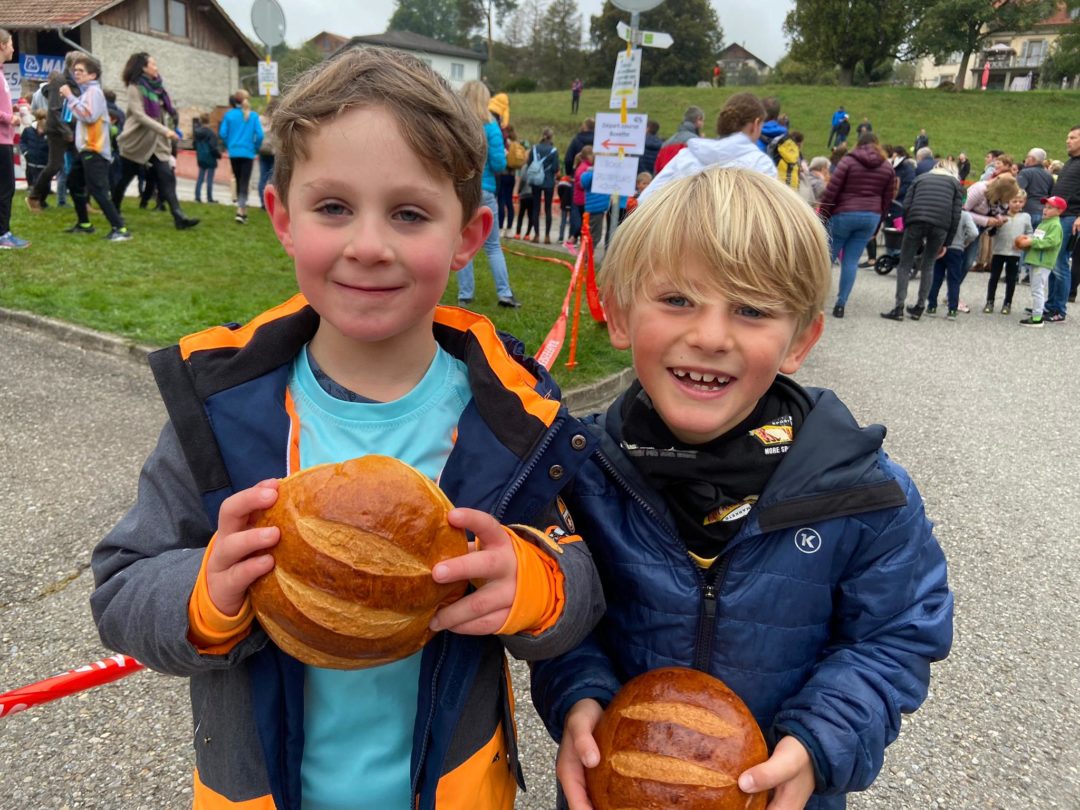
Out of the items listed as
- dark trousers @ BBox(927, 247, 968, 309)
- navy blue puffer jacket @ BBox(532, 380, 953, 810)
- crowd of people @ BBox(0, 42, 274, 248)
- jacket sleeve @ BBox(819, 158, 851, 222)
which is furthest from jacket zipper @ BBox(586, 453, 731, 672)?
dark trousers @ BBox(927, 247, 968, 309)

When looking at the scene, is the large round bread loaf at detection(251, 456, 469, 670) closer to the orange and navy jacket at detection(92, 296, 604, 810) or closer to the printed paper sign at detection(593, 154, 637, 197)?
the orange and navy jacket at detection(92, 296, 604, 810)

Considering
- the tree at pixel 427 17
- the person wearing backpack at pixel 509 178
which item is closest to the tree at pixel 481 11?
the tree at pixel 427 17

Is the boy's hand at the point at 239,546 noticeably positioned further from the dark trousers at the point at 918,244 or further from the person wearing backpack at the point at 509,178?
the person wearing backpack at the point at 509,178

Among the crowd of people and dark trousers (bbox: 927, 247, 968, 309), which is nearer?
the crowd of people

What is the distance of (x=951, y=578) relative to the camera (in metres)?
4.41

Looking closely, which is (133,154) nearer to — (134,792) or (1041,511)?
(134,792)

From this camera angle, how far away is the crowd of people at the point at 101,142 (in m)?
10.1

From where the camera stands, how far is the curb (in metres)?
6.22

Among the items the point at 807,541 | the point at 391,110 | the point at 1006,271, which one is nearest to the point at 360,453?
the point at 391,110

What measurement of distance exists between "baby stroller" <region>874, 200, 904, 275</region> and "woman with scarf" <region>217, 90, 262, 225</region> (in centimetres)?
1304

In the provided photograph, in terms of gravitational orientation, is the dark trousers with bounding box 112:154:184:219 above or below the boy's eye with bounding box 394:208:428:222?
below

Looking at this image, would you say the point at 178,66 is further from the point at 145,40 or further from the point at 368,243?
the point at 368,243

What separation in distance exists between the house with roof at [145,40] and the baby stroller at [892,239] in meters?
30.8

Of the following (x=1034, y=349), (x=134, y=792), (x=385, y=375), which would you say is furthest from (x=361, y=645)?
(x=1034, y=349)
